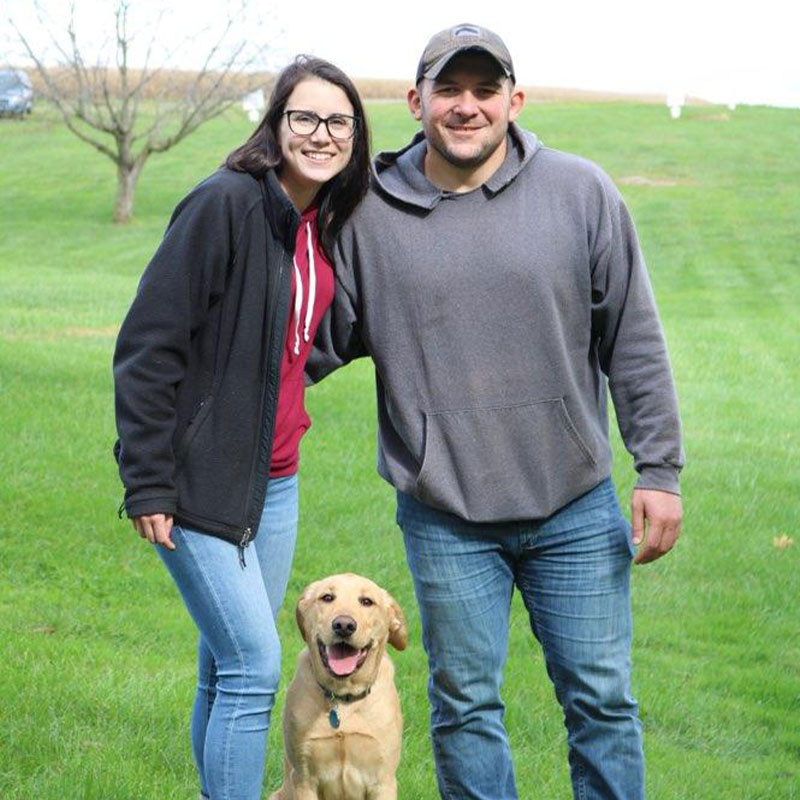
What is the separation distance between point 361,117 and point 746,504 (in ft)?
21.9

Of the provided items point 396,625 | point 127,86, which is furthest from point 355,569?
point 127,86

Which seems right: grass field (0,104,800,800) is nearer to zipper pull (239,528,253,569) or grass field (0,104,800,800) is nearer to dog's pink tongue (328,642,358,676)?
dog's pink tongue (328,642,358,676)

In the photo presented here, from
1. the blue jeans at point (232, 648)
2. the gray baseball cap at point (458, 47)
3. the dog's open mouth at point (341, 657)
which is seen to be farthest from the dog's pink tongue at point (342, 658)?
the gray baseball cap at point (458, 47)

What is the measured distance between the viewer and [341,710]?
4.47m

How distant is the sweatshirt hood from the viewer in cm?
434

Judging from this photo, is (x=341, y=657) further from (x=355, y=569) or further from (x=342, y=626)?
(x=355, y=569)

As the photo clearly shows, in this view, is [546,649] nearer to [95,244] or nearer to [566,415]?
[566,415]

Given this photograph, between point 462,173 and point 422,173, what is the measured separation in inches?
5.5

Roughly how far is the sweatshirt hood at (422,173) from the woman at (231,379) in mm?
268

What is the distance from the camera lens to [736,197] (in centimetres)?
3884

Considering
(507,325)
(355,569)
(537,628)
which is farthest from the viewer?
(355,569)

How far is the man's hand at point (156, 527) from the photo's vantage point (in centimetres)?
390

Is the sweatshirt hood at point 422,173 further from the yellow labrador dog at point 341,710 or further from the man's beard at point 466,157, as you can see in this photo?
the yellow labrador dog at point 341,710

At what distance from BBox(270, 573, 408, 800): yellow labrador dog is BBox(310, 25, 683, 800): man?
0.17 m
